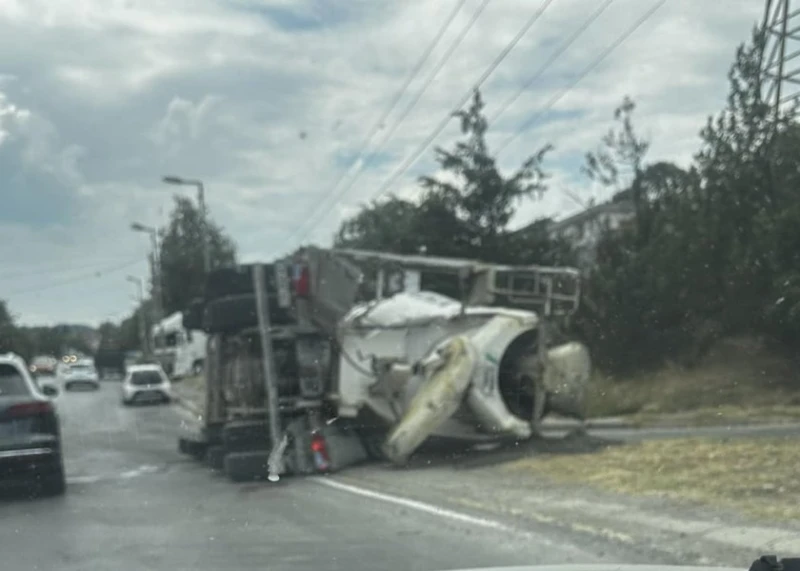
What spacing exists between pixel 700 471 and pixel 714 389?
39.4 feet

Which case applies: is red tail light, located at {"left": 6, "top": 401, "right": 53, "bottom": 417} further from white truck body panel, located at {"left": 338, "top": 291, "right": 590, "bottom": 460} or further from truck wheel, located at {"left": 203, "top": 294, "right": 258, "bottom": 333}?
white truck body panel, located at {"left": 338, "top": 291, "right": 590, "bottom": 460}

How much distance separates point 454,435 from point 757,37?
13.1 meters

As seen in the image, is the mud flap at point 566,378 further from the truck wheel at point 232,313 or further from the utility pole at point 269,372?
the truck wheel at point 232,313

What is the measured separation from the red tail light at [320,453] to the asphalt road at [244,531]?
0.64 metres

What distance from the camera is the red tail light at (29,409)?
44.3 ft

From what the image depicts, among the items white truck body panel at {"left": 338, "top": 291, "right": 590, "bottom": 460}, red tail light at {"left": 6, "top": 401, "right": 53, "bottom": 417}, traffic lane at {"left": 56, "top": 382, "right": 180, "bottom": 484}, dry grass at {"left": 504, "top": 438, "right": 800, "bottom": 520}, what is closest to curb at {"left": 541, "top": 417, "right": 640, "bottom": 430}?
white truck body panel at {"left": 338, "top": 291, "right": 590, "bottom": 460}

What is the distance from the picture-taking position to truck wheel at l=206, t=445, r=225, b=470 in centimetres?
1665

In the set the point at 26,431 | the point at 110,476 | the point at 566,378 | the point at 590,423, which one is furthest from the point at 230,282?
the point at 590,423

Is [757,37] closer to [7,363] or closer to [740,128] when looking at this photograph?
[740,128]

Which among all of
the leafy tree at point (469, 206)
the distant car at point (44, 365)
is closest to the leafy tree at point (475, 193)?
the leafy tree at point (469, 206)

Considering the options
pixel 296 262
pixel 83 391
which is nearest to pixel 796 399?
pixel 296 262

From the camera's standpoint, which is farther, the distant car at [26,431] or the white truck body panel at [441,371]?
the white truck body panel at [441,371]

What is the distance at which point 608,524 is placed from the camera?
10.3 meters

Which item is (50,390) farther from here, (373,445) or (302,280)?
(373,445)
